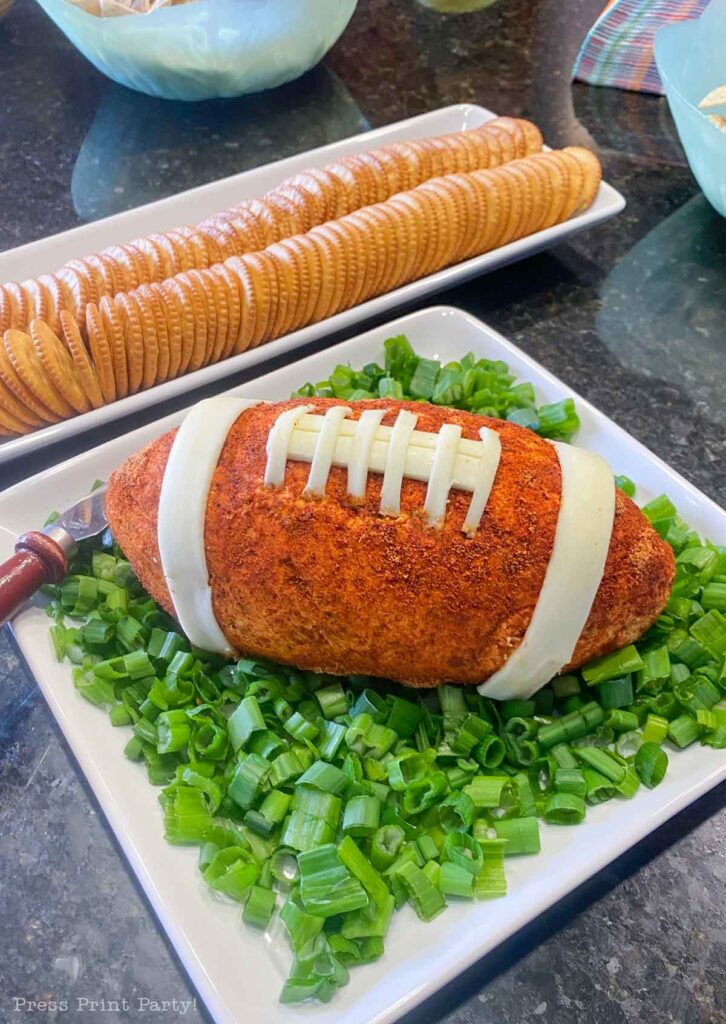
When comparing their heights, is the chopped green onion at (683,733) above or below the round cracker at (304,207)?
below

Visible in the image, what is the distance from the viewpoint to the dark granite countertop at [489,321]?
1.17 metres

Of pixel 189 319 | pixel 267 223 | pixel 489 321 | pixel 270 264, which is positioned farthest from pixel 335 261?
pixel 489 321

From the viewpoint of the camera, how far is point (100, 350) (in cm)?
174

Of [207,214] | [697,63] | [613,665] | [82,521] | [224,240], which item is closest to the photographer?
[613,665]

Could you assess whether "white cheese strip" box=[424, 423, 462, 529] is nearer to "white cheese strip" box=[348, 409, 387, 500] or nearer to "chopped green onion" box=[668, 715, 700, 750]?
"white cheese strip" box=[348, 409, 387, 500]

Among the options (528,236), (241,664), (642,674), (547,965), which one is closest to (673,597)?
(642,674)

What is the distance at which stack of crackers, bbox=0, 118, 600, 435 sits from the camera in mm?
1752

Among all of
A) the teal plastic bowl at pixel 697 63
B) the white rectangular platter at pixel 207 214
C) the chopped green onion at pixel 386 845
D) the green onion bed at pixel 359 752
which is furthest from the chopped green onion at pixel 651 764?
the teal plastic bowl at pixel 697 63

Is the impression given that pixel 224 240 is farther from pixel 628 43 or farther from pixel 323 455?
pixel 628 43

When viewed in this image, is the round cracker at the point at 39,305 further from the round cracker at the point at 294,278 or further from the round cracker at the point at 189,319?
the round cracker at the point at 294,278

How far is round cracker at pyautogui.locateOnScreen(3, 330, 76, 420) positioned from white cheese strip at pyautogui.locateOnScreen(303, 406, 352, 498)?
72cm

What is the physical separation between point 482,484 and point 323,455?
0.23m

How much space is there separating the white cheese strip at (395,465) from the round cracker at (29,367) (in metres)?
0.81

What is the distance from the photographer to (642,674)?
136cm
